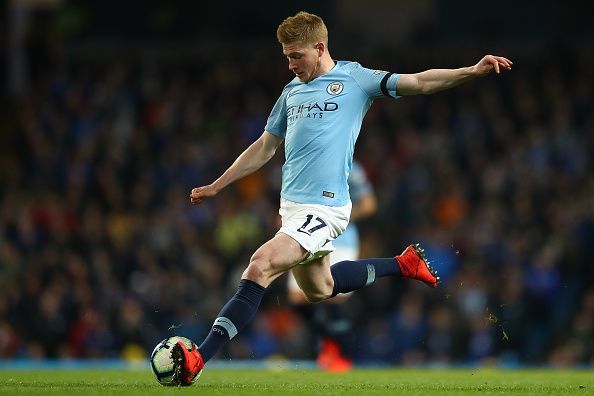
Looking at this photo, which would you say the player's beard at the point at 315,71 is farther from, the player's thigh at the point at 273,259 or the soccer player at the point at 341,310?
the soccer player at the point at 341,310

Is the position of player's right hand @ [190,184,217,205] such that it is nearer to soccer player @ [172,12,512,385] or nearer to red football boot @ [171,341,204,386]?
soccer player @ [172,12,512,385]

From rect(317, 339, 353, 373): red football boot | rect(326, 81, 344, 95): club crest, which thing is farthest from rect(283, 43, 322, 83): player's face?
rect(317, 339, 353, 373): red football boot

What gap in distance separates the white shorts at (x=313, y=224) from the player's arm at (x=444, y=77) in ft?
2.98

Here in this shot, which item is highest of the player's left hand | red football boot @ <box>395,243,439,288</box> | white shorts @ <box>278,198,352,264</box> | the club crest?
the player's left hand

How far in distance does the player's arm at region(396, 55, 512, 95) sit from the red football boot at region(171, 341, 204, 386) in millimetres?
2149

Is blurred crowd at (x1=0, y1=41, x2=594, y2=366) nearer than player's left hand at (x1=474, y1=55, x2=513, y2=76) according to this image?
No

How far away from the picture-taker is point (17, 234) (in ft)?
55.8

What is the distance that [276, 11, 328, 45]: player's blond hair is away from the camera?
7602mm

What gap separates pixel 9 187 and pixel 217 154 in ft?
11.1

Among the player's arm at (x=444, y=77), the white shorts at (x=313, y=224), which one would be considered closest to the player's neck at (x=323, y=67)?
the player's arm at (x=444, y=77)

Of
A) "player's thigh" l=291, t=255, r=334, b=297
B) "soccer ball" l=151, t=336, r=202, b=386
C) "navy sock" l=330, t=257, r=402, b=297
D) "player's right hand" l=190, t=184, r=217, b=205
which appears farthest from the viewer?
"navy sock" l=330, t=257, r=402, b=297

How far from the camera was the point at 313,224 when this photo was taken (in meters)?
7.50

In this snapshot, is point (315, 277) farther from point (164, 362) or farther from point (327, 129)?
point (164, 362)

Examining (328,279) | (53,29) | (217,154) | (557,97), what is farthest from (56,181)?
(328,279)
